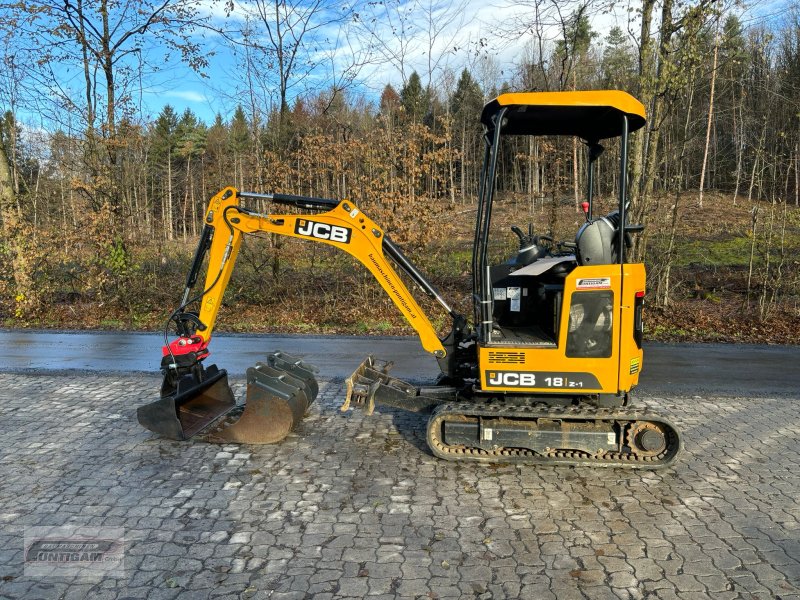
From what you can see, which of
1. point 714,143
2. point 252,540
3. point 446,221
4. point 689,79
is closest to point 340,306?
point 446,221

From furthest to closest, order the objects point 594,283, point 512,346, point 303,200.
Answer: point 303,200, point 512,346, point 594,283

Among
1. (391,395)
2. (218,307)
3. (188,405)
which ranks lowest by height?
(188,405)

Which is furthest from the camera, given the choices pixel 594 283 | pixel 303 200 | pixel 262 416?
pixel 303 200

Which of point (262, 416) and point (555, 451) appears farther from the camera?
point (262, 416)

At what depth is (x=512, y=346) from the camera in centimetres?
533

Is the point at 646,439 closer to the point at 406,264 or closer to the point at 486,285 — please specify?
the point at 486,285

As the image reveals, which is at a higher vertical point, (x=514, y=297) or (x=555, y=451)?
(x=514, y=297)

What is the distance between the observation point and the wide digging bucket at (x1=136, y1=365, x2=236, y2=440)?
5.77m

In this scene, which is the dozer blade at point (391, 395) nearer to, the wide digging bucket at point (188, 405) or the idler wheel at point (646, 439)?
the wide digging bucket at point (188, 405)

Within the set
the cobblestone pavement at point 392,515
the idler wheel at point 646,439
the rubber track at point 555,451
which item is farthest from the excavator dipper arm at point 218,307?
the idler wheel at point 646,439

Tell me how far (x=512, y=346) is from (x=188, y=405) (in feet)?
11.5

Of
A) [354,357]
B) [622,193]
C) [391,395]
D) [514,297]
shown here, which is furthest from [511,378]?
[354,357]

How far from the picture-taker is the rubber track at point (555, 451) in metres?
5.24

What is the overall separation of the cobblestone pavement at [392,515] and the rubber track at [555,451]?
0.37 feet
